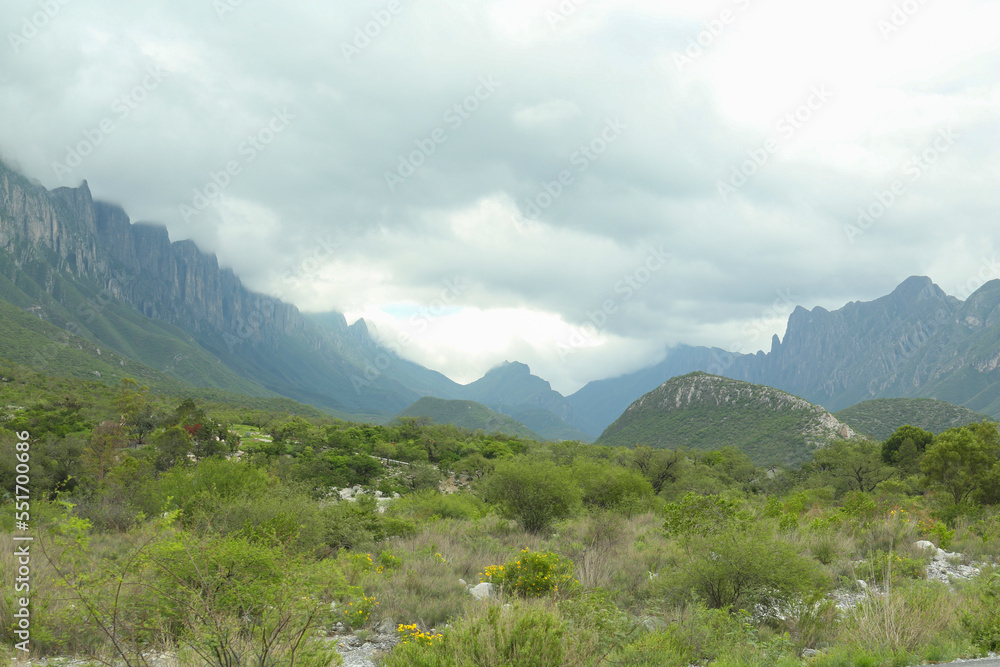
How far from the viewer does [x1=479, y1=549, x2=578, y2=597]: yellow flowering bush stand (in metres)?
9.08

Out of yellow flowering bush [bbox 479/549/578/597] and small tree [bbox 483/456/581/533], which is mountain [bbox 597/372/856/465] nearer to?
small tree [bbox 483/456/581/533]

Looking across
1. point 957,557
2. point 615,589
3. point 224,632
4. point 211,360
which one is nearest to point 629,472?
point 957,557

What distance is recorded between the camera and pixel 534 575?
9.30m

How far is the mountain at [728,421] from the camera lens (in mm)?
70000

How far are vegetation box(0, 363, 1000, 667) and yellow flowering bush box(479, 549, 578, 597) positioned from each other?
0.13ft

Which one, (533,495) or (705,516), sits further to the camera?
(533,495)

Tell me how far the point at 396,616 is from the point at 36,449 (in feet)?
99.6

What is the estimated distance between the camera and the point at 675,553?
37.9ft

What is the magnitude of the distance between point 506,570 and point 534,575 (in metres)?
0.59

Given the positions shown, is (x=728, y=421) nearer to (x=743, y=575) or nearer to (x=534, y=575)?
(x=743, y=575)

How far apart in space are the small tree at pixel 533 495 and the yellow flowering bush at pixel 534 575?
342 inches

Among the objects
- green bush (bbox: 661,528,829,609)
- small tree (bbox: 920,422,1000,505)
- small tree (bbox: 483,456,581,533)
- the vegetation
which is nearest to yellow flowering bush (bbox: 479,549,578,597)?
the vegetation

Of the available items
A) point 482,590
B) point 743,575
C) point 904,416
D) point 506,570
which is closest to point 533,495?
point 506,570

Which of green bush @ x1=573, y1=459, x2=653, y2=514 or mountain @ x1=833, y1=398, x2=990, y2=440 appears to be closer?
green bush @ x1=573, y1=459, x2=653, y2=514
